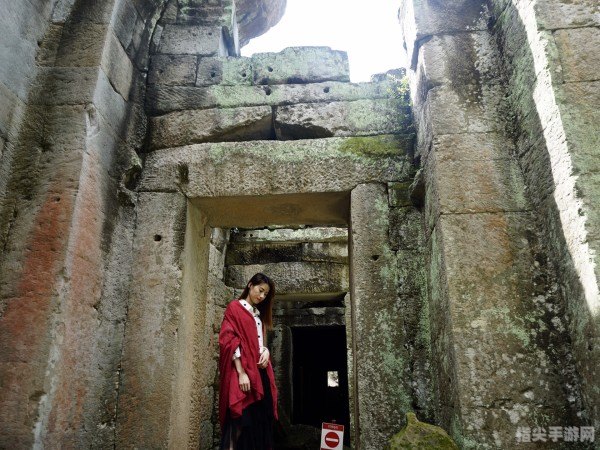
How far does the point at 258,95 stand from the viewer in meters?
3.49

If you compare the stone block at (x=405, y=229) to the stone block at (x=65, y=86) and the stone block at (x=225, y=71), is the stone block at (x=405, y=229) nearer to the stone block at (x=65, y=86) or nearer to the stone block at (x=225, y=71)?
the stone block at (x=225, y=71)

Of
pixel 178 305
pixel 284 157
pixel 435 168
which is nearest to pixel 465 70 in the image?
pixel 435 168

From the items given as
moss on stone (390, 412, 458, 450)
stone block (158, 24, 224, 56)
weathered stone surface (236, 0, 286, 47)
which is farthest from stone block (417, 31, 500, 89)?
weathered stone surface (236, 0, 286, 47)

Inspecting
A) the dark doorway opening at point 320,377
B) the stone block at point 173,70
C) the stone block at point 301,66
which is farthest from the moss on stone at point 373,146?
the dark doorway opening at point 320,377

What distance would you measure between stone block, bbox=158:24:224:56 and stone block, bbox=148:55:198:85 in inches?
2.5

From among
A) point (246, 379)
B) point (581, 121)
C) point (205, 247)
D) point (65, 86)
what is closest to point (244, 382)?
point (246, 379)

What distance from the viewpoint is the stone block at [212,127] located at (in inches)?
133

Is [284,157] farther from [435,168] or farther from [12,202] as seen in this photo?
[12,202]

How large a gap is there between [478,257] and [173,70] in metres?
2.72

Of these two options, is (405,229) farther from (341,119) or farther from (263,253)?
(263,253)

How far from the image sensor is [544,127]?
2342 millimetres

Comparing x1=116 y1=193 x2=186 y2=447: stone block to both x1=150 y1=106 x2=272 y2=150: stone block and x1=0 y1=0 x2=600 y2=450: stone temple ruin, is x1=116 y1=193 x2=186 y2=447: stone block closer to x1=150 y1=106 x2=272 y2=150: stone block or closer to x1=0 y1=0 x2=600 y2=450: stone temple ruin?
x1=0 y1=0 x2=600 y2=450: stone temple ruin

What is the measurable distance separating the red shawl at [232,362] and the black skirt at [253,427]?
7 cm

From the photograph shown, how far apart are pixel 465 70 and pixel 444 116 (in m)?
0.38
